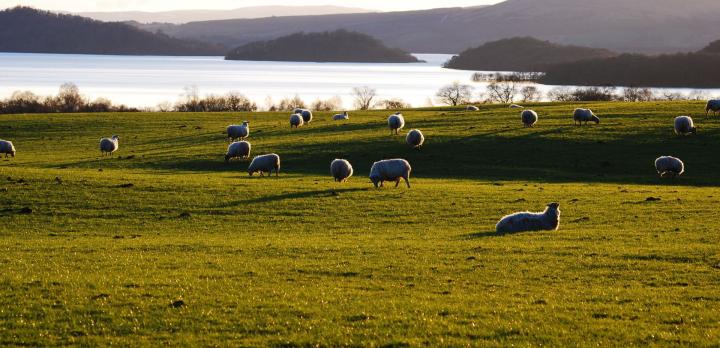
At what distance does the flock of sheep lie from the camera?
A: 80.1 feet

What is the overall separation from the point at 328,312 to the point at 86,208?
17283mm

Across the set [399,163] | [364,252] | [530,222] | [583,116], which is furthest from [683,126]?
[364,252]

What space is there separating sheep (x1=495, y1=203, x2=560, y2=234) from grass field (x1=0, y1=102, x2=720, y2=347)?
0.82 m

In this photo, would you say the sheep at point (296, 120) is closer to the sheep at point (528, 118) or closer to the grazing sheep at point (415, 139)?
the grazing sheep at point (415, 139)

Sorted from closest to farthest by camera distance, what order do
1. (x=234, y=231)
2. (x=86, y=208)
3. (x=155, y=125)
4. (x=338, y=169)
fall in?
(x=234, y=231)
(x=86, y=208)
(x=338, y=169)
(x=155, y=125)

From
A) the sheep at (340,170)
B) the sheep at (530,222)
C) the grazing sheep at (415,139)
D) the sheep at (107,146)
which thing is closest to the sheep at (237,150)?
the sheep at (107,146)

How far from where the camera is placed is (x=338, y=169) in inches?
1455

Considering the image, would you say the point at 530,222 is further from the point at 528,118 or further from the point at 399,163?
the point at 528,118

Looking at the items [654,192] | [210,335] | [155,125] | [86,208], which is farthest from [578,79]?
[210,335]

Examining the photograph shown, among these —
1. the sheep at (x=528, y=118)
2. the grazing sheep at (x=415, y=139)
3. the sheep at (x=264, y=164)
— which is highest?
the sheep at (x=528, y=118)

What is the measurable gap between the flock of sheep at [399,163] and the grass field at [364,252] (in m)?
0.91

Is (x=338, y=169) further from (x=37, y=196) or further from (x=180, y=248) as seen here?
(x=180, y=248)

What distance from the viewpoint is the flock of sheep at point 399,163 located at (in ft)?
80.1

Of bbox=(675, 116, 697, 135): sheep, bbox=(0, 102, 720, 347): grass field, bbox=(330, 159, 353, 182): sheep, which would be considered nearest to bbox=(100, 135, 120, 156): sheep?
bbox=(0, 102, 720, 347): grass field
